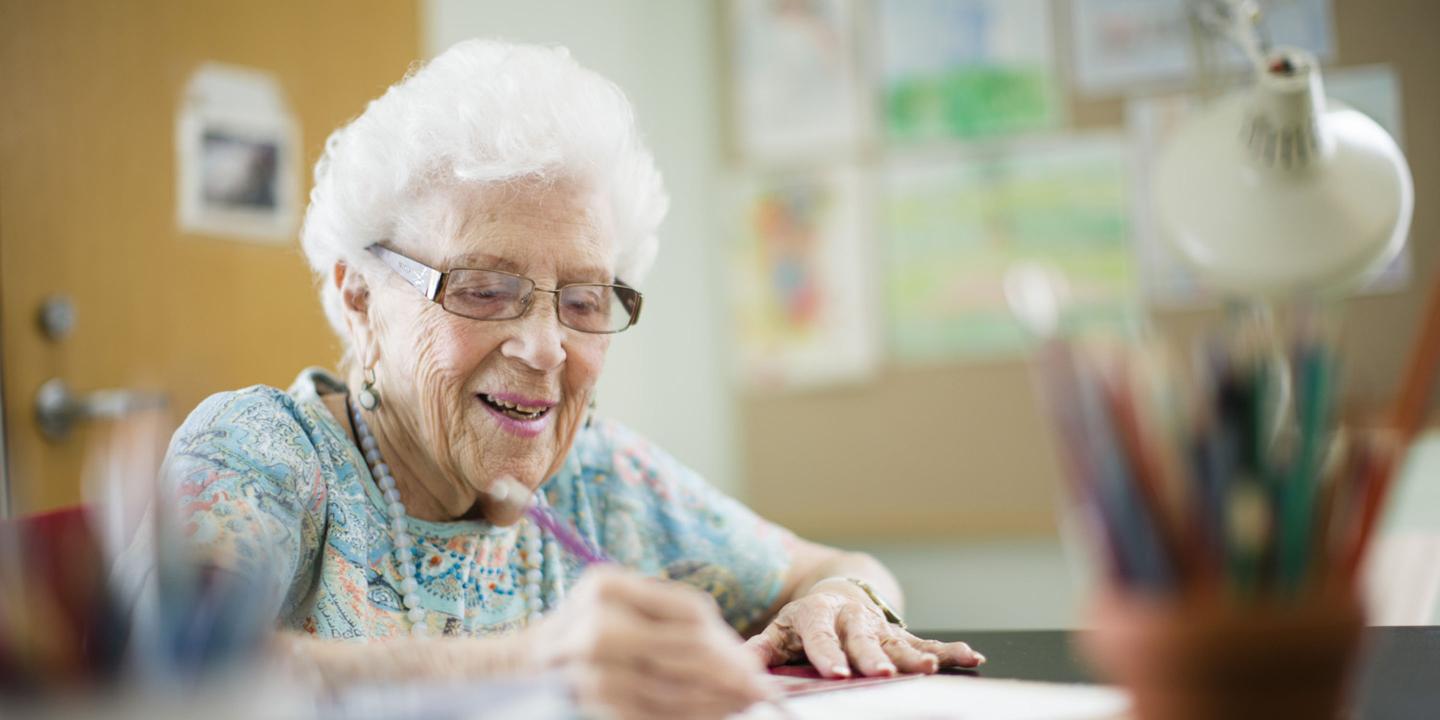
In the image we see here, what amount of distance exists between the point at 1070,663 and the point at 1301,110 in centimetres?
56

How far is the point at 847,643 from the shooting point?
1050 millimetres

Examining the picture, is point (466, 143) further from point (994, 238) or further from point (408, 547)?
point (994, 238)

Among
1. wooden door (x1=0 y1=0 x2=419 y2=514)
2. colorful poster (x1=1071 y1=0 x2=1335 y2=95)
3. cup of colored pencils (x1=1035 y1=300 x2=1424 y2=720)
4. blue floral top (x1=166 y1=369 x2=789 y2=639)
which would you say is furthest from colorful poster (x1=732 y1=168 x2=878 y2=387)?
cup of colored pencils (x1=1035 y1=300 x2=1424 y2=720)

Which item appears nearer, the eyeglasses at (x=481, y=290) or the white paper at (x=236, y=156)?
the eyeglasses at (x=481, y=290)

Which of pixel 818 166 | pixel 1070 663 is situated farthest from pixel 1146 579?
pixel 818 166

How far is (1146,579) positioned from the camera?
51 centimetres

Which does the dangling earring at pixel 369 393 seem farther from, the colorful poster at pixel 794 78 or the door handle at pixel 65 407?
the colorful poster at pixel 794 78

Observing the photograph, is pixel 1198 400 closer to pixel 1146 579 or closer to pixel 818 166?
pixel 1146 579

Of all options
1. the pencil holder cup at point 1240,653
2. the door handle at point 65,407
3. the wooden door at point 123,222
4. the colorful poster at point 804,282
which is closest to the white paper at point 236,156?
the wooden door at point 123,222

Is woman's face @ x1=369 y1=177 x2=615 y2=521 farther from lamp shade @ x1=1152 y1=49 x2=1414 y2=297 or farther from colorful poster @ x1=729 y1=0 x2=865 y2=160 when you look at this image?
colorful poster @ x1=729 y1=0 x2=865 y2=160

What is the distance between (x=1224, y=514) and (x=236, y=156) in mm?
1813

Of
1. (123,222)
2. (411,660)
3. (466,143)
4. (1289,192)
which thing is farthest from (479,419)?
(123,222)

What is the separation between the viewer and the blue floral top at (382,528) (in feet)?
3.26

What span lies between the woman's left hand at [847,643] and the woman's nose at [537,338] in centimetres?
34
